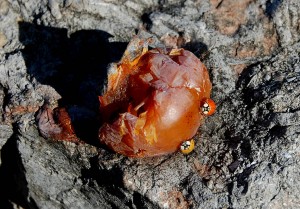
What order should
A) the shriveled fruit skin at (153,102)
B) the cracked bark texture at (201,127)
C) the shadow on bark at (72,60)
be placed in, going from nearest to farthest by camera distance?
the shriveled fruit skin at (153,102) < the cracked bark texture at (201,127) < the shadow on bark at (72,60)

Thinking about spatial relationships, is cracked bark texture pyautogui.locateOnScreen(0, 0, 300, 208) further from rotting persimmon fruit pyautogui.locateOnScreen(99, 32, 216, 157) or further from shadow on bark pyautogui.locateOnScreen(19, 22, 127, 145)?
rotting persimmon fruit pyautogui.locateOnScreen(99, 32, 216, 157)

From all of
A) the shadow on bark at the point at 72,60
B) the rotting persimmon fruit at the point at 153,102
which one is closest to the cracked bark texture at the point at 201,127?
the shadow on bark at the point at 72,60

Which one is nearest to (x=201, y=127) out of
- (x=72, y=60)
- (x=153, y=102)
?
(x=153, y=102)

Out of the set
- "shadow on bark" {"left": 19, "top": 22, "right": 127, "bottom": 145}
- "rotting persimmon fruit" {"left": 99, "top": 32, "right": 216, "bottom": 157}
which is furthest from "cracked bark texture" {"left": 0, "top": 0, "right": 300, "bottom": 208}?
"rotting persimmon fruit" {"left": 99, "top": 32, "right": 216, "bottom": 157}

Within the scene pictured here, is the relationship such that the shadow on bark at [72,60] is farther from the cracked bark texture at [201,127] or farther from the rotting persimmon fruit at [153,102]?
the rotting persimmon fruit at [153,102]

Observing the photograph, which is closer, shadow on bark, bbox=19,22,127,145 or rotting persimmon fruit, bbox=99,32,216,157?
rotting persimmon fruit, bbox=99,32,216,157

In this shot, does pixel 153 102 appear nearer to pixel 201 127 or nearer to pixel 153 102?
pixel 153 102

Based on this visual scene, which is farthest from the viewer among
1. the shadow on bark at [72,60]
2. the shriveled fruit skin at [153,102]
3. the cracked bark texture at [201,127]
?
the shadow on bark at [72,60]

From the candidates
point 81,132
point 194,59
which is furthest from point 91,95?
point 194,59
